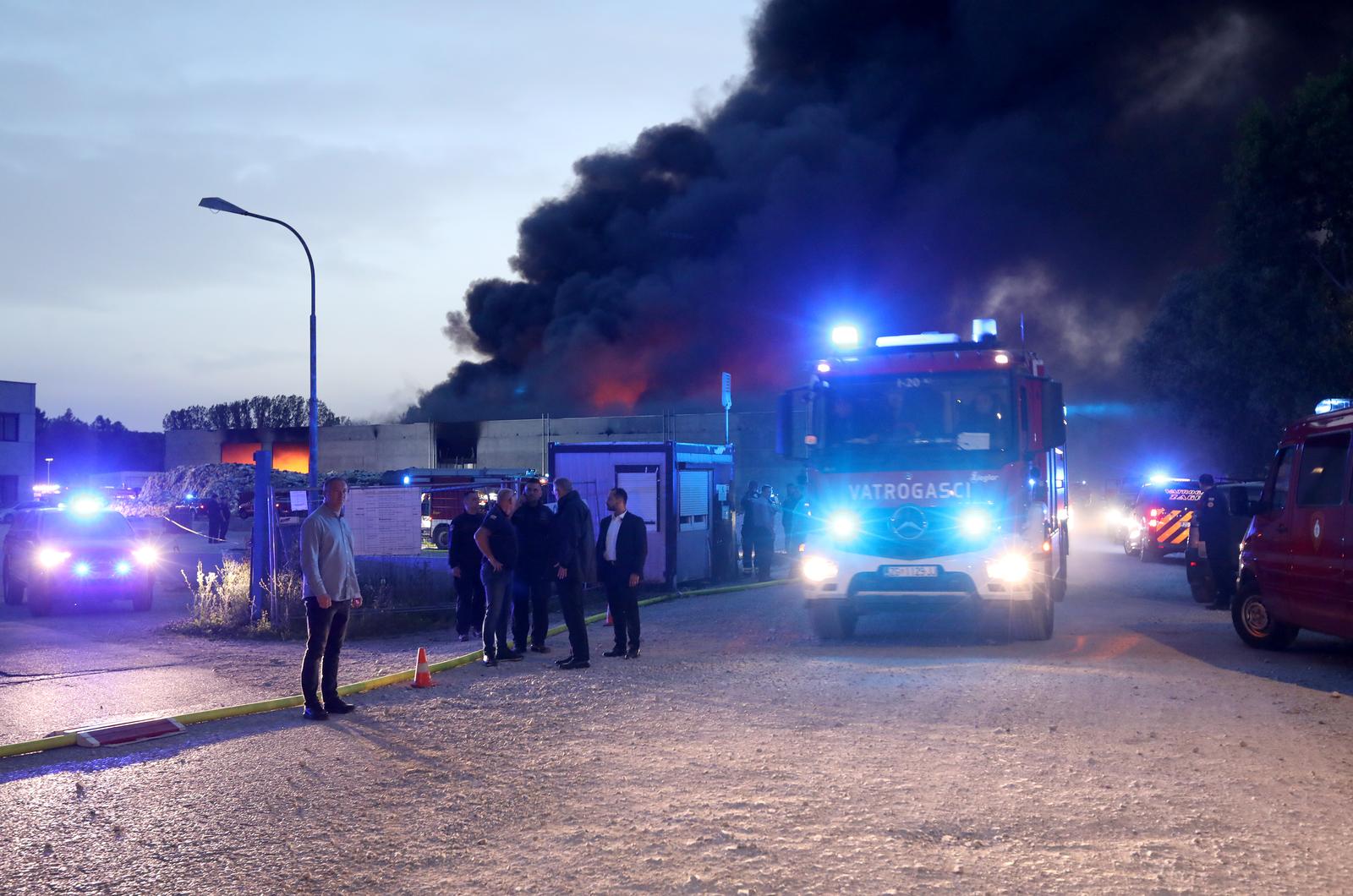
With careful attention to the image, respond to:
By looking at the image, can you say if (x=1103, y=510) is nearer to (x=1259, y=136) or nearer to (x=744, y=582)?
(x=1259, y=136)

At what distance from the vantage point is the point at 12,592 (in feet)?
60.9

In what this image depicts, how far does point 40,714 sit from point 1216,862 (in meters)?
7.86

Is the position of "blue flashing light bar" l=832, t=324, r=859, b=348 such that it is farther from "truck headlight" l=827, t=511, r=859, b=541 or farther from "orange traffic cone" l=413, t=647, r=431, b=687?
"orange traffic cone" l=413, t=647, r=431, b=687

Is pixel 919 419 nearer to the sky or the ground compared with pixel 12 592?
nearer to the sky

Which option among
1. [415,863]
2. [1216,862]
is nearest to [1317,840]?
[1216,862]

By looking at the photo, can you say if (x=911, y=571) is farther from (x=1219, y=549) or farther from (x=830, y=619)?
(x=1219, y=549)

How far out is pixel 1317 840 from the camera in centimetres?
519

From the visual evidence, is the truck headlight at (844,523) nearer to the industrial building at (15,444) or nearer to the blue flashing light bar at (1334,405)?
the blue flashing light bar at (1334,405)

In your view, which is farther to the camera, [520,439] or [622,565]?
[520,439]

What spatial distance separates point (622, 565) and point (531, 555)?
93 cm

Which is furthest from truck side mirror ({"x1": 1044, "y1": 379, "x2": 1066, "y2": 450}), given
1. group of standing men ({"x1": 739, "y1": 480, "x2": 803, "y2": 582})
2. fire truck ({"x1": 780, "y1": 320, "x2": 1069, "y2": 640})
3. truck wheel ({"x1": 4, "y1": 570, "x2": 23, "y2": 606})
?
truck wheel ({"x1": 4, "y1": 570, "x2": 23, "y2": 606})

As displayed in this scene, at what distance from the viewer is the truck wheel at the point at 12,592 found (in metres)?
18.4

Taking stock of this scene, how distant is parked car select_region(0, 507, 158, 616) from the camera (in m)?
16.9

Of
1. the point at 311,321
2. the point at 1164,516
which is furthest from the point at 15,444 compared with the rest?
the point at 1164,516
